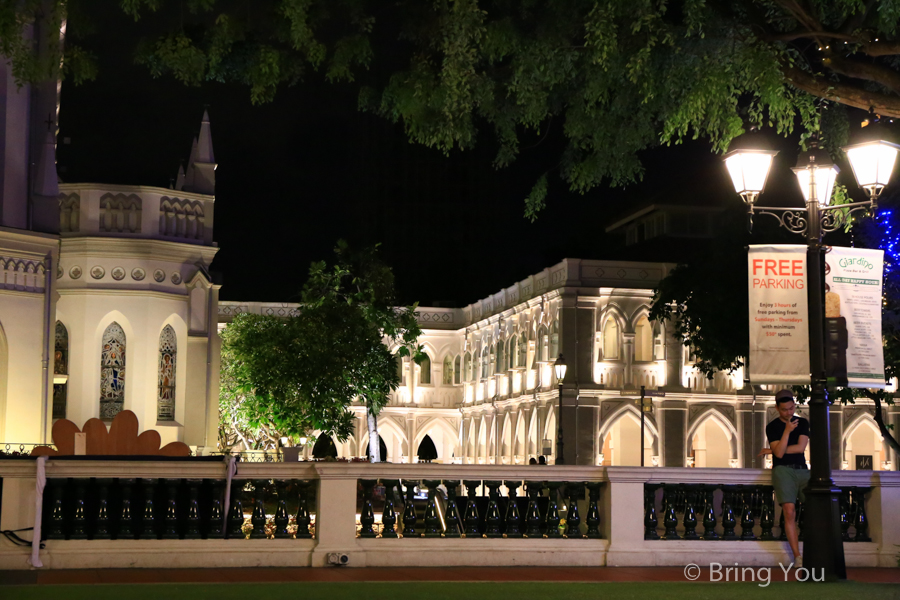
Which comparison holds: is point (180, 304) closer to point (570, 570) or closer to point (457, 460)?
point (570, 570)

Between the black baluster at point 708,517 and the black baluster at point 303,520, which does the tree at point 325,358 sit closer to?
the black baluster at point 708,517

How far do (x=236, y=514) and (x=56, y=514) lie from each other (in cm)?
172

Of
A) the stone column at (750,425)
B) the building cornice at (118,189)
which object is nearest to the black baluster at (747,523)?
the building cornice at (118,189)

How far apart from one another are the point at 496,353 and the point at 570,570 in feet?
176

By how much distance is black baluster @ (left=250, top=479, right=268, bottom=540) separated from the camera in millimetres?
11281

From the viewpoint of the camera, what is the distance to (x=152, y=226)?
2991 cm

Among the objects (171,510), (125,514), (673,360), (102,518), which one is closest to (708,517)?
(171,510)

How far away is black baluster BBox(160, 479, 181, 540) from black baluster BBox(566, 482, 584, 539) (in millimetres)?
4032

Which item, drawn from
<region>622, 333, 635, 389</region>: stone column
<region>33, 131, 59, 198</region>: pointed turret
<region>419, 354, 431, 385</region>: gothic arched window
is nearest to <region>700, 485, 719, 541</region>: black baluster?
<region>33, 131, 59, 198</region>: pointed turret

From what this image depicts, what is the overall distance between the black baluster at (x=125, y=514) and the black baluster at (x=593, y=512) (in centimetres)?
470

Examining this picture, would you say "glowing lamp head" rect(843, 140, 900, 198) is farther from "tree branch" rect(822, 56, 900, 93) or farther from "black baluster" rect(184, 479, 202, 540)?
"black baluster" rect(184, 479, 202, 540)

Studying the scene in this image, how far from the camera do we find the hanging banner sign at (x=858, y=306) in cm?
1168

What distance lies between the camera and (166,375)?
98.5 ft

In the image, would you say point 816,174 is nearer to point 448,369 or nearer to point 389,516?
point 389,516
